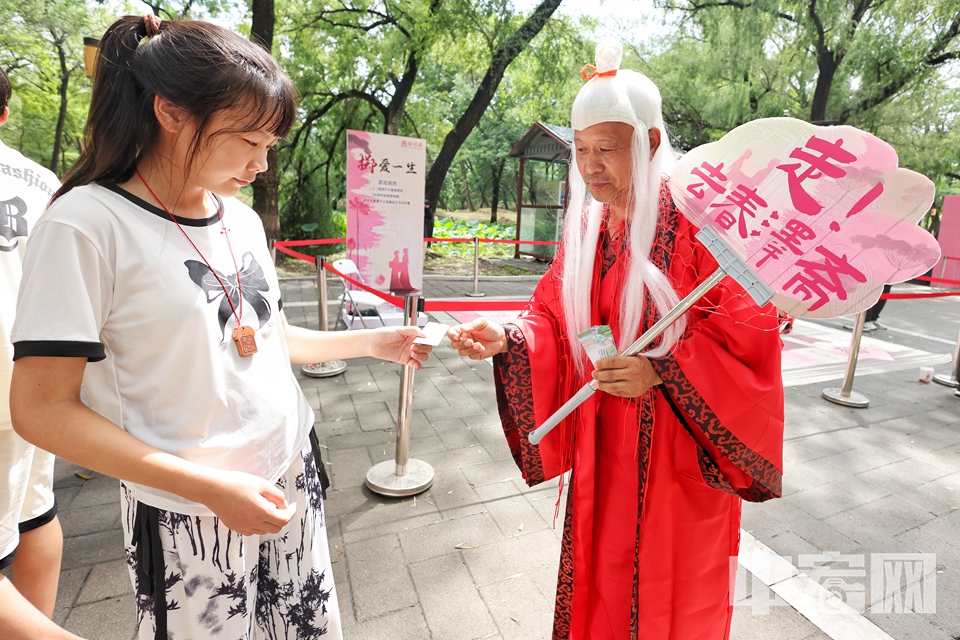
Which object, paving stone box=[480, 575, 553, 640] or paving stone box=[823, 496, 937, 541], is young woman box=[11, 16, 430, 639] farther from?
paving stone box=[823, 496, 937, 541]

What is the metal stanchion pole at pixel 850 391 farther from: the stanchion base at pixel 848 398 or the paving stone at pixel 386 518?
the paving stone at pixel 386 518

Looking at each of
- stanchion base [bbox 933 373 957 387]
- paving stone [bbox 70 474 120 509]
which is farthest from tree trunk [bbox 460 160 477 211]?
paving stone [bbox 70 474 120 509]

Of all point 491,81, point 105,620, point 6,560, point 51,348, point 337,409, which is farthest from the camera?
point 491,81

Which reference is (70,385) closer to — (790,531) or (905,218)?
(905,218)

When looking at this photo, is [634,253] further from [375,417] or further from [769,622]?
[375,417]

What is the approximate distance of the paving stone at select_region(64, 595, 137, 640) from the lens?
1896 millimetres

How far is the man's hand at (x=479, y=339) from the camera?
5.08 feet

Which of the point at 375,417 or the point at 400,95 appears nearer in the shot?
the point at 375,417

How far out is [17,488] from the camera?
1400mm

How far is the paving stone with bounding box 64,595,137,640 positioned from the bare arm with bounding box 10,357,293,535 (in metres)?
Answer: 1.51

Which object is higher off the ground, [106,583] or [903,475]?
[903,475]

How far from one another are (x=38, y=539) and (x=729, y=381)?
2062 millimetres

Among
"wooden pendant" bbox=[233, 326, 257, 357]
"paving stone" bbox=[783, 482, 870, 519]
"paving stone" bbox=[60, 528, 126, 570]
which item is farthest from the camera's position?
"paving stone" bbox=[783, 482, 870, 519]

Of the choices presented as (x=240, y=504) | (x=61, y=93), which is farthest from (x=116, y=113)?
(x=61, y=93)
